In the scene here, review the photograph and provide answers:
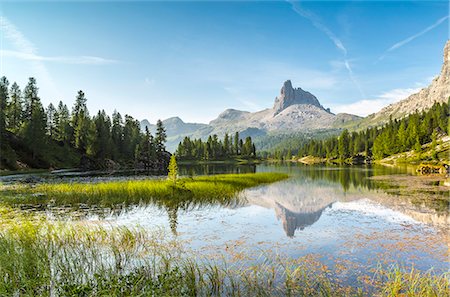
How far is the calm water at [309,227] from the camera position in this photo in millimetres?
14039

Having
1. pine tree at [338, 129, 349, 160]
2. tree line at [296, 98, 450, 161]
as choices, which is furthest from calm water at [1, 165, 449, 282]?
pine tree at [338, 129, 349, 160]

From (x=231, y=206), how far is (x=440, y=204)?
1942 cm

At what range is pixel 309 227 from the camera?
67.9 ft

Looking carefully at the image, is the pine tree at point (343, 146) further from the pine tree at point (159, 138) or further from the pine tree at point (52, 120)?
the pine tree at point (52, 120)

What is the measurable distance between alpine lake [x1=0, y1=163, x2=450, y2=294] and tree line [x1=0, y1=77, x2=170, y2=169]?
213 ft

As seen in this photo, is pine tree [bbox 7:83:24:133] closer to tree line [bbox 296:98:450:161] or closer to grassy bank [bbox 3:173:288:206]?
grassy bank [bbox 3:173:288:206]

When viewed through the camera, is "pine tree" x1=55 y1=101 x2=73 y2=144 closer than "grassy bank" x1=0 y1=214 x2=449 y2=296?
No

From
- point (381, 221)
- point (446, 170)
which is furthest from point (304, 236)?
point (446, 170)

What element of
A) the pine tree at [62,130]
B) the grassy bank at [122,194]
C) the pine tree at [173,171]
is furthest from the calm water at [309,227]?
the pine tree at [62,130]

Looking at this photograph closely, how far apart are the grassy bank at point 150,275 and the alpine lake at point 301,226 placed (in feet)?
2.69

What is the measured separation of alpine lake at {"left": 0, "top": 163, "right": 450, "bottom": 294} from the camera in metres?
13.6

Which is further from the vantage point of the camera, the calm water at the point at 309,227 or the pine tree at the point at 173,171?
the pine tree at the point at 173,171

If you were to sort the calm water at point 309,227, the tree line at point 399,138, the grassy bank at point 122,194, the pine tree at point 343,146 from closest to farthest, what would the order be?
the calm water at point 309,227 < the grassy bank at point 122,194 < the tree line at point 399,138 < the pine tree at point 343,146

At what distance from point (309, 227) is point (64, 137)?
4670 inches
